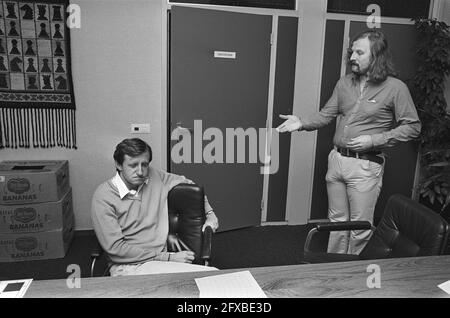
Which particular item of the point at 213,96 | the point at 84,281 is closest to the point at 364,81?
the point at 213,96

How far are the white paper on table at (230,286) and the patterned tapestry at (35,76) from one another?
227 centimetres

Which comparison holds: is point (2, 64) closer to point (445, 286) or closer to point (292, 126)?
point (292, 126)

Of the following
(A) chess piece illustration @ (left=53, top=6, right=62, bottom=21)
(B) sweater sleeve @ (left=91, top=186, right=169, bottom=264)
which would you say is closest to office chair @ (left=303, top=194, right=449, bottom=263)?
(B) sweater sleeve @ (left=91, top=186, right=169, bottom=264)

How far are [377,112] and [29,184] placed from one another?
2436 millimetres

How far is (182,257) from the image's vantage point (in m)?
1.89

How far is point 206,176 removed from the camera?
11.1 ft

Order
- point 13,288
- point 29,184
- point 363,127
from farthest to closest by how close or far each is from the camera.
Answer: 1. point 29,184
2. point 363,127
3. point 13,288

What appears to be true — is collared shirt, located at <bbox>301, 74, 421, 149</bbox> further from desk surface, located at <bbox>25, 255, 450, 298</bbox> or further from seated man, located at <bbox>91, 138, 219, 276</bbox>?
seated man, located at <bbox>91, 138, 219, 276</bbox>

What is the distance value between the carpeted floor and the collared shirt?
1064 mm

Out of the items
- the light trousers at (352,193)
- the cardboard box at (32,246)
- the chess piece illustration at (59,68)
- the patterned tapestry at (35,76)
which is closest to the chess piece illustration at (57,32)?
the patterned tapestry at (35,76)

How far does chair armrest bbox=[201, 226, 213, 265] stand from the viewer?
1.83 meters

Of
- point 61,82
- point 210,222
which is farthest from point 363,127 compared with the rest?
point 61,82
